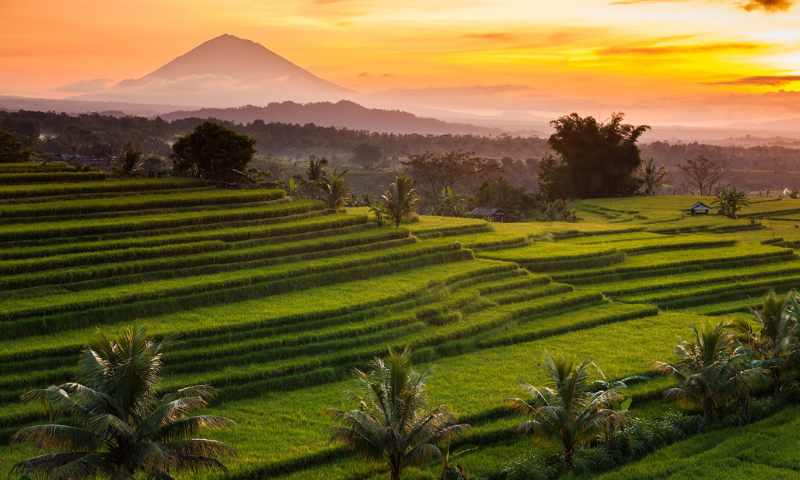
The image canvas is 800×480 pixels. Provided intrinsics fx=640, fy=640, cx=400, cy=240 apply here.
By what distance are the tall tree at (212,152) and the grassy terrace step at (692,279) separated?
18500mm

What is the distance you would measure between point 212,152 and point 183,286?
47.8 feet

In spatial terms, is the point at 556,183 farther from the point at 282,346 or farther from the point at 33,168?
the point at 282,346

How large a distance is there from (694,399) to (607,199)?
41649 mm

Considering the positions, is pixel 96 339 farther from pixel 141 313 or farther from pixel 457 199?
pixel 457 199

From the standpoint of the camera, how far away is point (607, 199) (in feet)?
177

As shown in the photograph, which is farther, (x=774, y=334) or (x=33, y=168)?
(x=33, y=168)

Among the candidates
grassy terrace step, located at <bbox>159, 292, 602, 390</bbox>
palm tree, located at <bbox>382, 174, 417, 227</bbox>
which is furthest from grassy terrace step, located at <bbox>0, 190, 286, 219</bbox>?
grassy terrace step, located at <bbox>159, 292, 602, 390</bbox>

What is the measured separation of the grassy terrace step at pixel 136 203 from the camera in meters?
22.7

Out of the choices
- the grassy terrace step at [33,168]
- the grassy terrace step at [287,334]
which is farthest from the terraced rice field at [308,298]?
the grassy terrace step at [33,168]

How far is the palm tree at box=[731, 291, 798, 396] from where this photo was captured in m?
15.7

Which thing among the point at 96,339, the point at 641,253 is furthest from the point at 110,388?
the point at 641,253

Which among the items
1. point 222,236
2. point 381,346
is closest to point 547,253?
point 381,346

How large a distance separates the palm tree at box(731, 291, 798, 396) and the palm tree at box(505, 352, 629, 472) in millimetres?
5642

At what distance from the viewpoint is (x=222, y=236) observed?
23234mm
